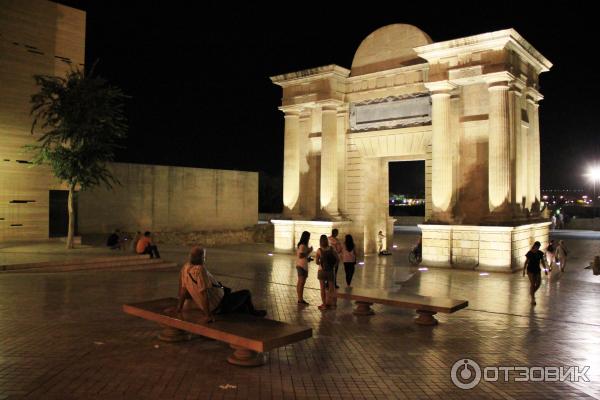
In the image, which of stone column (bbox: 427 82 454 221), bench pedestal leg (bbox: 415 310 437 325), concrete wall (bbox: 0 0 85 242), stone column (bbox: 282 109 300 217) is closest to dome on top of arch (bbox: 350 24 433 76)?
stone column (bbox: 427 82 454 221)

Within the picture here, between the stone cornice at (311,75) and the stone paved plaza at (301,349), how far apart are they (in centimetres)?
1156

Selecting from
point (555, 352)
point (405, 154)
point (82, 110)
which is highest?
point (82, 110)

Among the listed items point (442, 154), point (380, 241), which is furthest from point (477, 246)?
point (380, 241)

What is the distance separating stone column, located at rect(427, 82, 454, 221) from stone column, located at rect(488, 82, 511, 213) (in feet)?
4.86

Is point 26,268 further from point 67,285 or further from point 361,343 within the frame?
point 361,343

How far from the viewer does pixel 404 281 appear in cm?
1432

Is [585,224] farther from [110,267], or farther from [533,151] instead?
[110,267]

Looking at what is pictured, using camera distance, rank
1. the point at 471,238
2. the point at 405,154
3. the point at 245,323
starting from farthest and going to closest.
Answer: the point at 405,154 < the point at 471,238 < the point at 245,323

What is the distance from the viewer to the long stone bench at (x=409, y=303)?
27.4 ft

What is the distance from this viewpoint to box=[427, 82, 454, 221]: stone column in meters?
17.9

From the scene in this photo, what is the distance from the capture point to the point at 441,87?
59.0 feet

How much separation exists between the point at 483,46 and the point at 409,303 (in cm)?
1198

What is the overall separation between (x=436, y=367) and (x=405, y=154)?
15045mm

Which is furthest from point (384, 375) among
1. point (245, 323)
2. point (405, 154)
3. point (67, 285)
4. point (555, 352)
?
point (405, 154)
